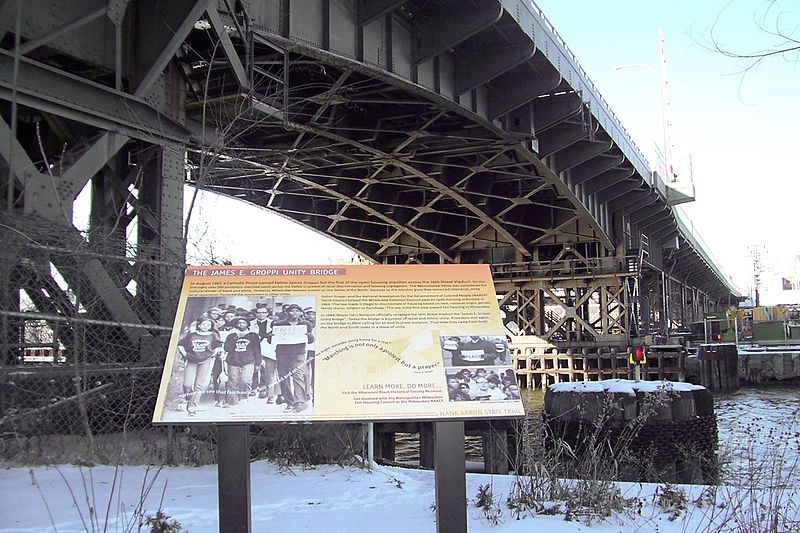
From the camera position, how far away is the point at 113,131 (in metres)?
9.38

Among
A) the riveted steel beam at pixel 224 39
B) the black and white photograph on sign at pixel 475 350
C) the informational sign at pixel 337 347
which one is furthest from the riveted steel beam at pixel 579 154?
the black and white photograph on sign at pixel 475 350

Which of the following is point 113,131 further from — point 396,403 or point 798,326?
point 798,326

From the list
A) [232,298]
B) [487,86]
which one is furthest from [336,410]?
[487,86]

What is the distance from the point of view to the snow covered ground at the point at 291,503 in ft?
17.5

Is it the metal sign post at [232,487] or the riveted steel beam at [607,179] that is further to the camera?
the riveted steel beam at [607,179]

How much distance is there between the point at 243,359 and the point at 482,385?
4.65 feet

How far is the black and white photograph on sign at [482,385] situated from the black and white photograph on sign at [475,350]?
56mm

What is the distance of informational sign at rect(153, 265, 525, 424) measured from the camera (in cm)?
400

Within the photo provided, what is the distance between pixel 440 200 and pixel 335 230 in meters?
6.89

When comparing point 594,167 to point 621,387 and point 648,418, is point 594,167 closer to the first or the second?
point 621,387

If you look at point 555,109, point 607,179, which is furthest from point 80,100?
point 607,179

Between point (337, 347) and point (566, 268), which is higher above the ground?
point (566, 268)

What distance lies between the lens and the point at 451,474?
4.26 metres

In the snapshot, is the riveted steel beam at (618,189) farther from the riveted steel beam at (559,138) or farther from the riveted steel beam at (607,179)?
the riveted steel beam at (559,138)
